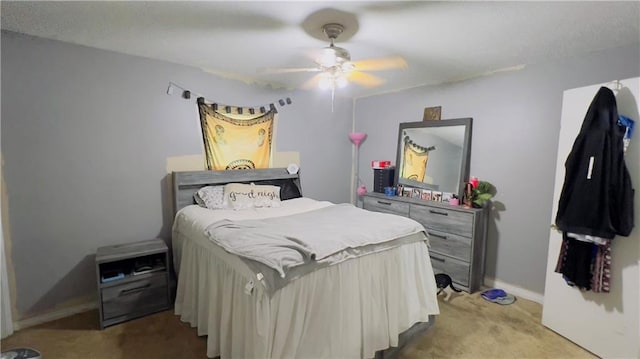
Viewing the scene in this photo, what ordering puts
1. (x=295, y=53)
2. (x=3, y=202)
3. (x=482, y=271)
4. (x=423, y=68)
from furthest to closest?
(x=482, y=271) < (x=423, y=68) < (x=295, y=53) < (x=3, y=202)

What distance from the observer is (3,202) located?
2.14 meters

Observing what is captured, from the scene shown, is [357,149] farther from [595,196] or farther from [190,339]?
[190,339]

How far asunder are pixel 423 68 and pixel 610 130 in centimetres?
148

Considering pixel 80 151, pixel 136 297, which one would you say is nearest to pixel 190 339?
pixel 136 297

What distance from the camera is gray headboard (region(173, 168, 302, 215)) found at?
280 centimetres

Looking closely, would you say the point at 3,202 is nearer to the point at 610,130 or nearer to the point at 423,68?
the point at 423,68

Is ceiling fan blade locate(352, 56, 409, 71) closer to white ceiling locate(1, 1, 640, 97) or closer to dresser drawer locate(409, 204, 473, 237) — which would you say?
white ceiling locate(1, 1, 640, 97)

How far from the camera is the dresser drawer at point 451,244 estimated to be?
2.87 metres

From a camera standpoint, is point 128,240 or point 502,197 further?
point 502,197

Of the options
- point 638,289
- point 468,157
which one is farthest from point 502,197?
point 638,289

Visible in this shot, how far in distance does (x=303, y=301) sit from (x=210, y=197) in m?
1.61

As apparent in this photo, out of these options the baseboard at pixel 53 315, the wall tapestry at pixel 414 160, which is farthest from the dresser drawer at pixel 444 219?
the baseboard at pixel 53 315

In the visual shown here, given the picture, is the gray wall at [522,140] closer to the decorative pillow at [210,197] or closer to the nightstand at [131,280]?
the decorative pillow at [210,197]

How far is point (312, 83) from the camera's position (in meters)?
3.50
